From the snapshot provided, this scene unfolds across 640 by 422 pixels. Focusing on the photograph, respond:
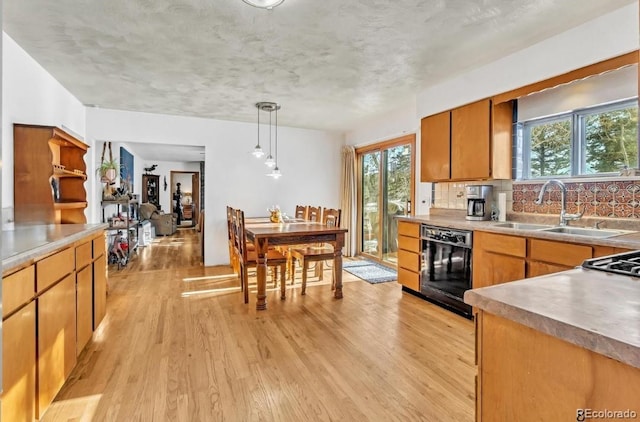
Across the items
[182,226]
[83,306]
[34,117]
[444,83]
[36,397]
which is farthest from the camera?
[182,226]

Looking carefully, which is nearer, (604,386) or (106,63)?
(604,386)

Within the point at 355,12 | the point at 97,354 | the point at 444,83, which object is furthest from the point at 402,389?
the point at 444,83

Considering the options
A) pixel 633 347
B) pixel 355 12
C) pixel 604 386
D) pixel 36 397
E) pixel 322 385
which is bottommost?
pixel 322 385

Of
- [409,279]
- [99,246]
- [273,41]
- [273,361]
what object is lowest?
[273,361]

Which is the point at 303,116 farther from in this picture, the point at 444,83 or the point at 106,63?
the point at 106,63

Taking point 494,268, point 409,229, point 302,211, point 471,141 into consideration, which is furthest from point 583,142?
point 302,211

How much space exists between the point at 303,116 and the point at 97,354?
4028 millimetres

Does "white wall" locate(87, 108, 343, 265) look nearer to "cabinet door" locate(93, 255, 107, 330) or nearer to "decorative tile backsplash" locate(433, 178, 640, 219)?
"cabinet door" locate(93, 255, 107, 330)

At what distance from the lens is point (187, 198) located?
1223 cm

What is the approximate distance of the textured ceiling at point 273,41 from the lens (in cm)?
231

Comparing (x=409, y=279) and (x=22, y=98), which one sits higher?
(x=22, y=98)

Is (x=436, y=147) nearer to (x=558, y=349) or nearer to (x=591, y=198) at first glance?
(x=591, y=198)

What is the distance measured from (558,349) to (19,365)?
2007mm

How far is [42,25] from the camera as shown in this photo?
253 cm
